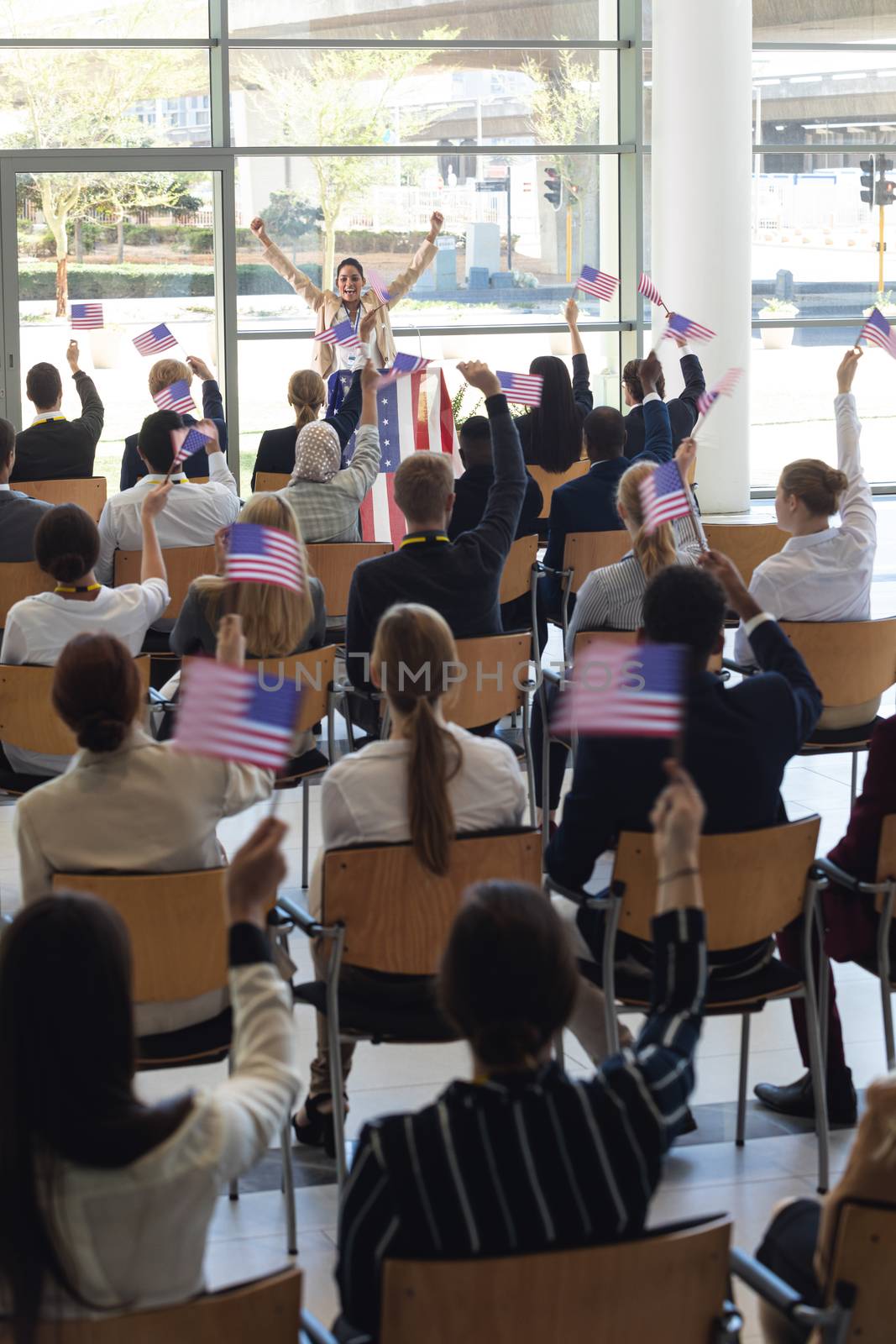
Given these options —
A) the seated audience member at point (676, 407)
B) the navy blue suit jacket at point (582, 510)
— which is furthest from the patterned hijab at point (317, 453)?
the seated audience member at point (676, 407)

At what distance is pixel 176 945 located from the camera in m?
2.79

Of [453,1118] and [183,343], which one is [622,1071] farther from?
[183,343]

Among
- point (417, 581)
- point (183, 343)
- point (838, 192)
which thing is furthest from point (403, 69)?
point (417, 581)

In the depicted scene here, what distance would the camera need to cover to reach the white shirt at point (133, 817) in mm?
2807

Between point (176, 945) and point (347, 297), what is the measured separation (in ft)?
24.1

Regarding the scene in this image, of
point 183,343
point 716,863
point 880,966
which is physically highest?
point 183,343

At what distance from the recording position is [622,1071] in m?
1.76

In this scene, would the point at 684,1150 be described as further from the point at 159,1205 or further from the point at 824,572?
the point at 824,572

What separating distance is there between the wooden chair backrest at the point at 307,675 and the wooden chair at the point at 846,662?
138cm

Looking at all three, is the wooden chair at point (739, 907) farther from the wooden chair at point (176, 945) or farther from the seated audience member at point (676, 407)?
the seated audience member at point (676, 407)

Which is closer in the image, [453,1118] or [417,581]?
[453,1118]

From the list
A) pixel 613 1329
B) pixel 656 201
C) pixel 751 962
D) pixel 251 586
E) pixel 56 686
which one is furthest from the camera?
pixel 656 201

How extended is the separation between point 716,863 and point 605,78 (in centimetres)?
995

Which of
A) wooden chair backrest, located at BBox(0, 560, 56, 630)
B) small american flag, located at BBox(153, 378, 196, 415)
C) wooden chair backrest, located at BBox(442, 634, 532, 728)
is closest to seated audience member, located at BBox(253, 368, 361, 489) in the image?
small american flag, located at BBox(153, 378, 196, 415)
